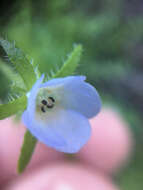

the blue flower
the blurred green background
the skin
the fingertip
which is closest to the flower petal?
the blue flower

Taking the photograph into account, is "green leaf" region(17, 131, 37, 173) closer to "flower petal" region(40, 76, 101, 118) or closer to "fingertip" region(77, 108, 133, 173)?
"flower petal" region(40, 76, 101, 118)

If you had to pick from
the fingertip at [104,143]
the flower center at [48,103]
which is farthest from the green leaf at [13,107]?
the fingertip at [104,143]

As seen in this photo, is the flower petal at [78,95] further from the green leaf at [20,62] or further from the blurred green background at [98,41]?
the blurred green background at [98,41]

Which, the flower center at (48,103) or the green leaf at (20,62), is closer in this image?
the green leaf at (20,62)

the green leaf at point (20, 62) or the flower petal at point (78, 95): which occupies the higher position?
the green leaf at point (20, 62)

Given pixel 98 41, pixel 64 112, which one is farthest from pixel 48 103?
pixel 98 41

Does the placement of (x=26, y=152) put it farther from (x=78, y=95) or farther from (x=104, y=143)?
(x=104, y=143)
